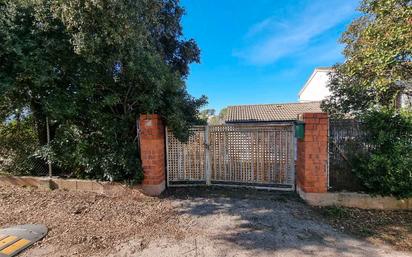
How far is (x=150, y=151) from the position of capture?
16.8 ft

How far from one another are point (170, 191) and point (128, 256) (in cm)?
246

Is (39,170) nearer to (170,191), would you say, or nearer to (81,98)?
(81,98)

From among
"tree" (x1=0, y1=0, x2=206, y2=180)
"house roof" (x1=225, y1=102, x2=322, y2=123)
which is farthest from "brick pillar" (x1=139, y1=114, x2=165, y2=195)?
"house roof" (x1=225, y1=102, x2=322, y2=123)

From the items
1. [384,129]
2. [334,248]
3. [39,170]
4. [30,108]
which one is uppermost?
[30,108]

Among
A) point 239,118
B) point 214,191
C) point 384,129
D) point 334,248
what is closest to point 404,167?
point 384,129

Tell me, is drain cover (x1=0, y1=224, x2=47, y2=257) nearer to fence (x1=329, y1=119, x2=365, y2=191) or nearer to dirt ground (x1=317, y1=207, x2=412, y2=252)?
dirt ground (x1=317, y1=207, x2=412, y2=252)

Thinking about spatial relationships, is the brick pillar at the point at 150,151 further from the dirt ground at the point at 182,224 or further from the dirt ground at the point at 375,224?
the dirt ground at the point at 375,224

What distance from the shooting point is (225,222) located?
3953 millimetres

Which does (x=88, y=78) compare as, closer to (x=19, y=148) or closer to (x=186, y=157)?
(x=186, y=157)

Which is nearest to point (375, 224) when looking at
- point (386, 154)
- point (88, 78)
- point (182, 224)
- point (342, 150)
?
point (386, 154)

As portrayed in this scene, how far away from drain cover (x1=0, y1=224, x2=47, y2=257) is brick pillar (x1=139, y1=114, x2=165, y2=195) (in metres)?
2.00

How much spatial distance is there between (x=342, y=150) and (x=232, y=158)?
7.67 ft

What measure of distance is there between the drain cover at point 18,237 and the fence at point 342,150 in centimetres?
526

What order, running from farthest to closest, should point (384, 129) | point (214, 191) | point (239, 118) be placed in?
point (239, 118) < point (214, 191) < point (384, 129)
